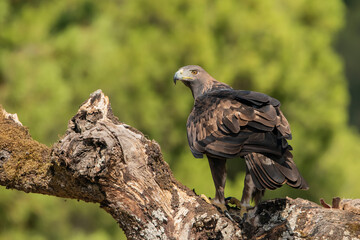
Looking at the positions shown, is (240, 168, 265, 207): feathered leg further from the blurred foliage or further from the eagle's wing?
the blurred foliage

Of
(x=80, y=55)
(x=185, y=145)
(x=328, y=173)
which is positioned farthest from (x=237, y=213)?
(x=328, y=173)

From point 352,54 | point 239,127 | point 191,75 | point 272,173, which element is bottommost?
point 272,173

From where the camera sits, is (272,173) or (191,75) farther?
(191,75)

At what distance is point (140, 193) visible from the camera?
3885mm

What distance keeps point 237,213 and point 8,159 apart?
1752 millimetres

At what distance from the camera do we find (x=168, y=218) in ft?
12.8

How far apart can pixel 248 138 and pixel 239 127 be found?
Result: 0.43 feet

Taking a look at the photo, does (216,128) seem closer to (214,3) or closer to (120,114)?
(120,114)

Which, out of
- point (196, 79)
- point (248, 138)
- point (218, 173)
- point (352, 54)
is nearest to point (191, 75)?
point (196, 79)

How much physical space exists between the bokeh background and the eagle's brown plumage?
5.90m

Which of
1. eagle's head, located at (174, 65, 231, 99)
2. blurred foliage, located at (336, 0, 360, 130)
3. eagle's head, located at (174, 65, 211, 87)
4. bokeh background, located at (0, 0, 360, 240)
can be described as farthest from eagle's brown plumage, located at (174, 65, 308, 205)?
blurred foliage, located at (336, 0, 360, 130)

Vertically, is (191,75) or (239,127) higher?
(191,75)

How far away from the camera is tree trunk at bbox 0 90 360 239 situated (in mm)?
3791

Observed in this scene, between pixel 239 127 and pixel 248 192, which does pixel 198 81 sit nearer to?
pixel 239 127
